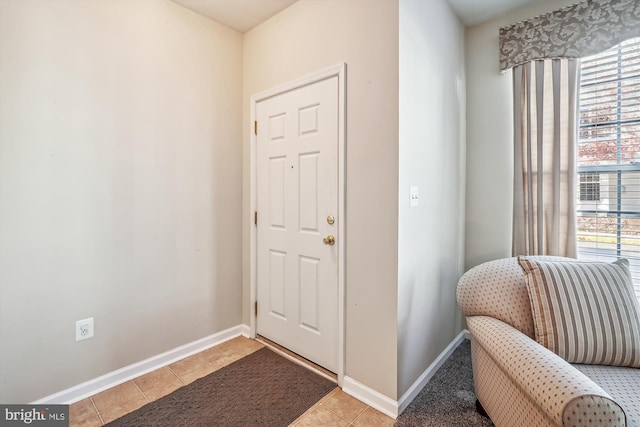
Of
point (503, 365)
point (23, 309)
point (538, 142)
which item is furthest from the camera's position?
point (538, 142)

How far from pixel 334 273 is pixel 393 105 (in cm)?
107

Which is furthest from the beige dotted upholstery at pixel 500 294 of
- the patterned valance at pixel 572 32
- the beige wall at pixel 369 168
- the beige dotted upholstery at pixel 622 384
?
the patterned valance at pixel 572 32

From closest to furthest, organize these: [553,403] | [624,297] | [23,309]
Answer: [553,403] < [624,297] < [23,309]

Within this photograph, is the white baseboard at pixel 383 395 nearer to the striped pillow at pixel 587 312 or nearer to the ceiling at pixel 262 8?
the striped pillow at pixel 587 312

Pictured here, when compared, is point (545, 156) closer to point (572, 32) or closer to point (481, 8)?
point (572, 32)

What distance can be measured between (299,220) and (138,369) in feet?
4.79

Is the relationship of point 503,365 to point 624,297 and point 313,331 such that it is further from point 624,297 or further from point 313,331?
point 313,331

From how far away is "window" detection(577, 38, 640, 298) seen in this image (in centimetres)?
185

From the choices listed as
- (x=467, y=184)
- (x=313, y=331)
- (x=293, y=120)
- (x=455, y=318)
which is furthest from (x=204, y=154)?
(x=455, y=318)

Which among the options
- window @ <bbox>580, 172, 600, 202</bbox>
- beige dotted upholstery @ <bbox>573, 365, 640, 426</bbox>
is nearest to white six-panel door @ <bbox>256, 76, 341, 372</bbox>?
beige dotted upholstery @ <bbox>573, 365, 640, 426</bbox>

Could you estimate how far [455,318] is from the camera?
2.35 metres

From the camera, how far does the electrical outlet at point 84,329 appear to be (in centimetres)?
174
